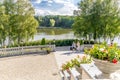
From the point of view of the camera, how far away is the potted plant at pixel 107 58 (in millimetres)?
5660

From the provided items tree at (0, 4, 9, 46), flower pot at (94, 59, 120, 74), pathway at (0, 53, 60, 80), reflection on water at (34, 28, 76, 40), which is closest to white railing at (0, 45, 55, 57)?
pathway at (0, 53, 60, 80)

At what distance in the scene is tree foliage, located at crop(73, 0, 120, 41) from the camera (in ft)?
90.8

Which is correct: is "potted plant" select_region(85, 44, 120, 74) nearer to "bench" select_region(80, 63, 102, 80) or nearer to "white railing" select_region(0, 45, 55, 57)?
"bench" select_region(80, 63, 102, 80)

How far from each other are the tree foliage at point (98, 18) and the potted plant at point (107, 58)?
71.1 ft

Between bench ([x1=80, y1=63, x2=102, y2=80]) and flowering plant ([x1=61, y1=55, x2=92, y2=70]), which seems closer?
bench ([x1=80, y1=63, x2=102, y2=80])

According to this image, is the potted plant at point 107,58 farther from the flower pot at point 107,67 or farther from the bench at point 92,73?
the bench at point 92,73

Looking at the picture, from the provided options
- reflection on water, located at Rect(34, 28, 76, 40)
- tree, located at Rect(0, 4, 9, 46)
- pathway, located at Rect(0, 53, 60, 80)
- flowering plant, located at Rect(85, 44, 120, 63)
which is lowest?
pathway, located at Rect(0, 53, 60, 80)

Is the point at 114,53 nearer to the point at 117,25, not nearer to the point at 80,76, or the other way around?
the point at 80,76

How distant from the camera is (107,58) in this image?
A: 19.5ft

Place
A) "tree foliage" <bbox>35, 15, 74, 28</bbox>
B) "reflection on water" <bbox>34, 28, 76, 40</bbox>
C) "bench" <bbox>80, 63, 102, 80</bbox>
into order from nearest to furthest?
1. "bench" <bbox>80, 63, 102, 80</bbox>
2. "reflection on water" <bbox>34, 28, 76, 40</bbox>
3. "tree foliage" <bbox>35, 15, 74, 28</bbox>

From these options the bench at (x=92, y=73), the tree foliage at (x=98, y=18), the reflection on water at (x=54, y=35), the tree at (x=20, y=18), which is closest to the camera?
the bench at (x=92, y=73)

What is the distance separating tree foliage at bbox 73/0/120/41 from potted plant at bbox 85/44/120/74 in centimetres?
2166

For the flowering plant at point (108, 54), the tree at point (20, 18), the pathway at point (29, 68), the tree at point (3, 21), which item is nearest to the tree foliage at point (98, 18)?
the tree at point (20, 18)

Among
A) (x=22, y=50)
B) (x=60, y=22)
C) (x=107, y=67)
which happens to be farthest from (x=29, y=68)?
(x=60, y=22)
